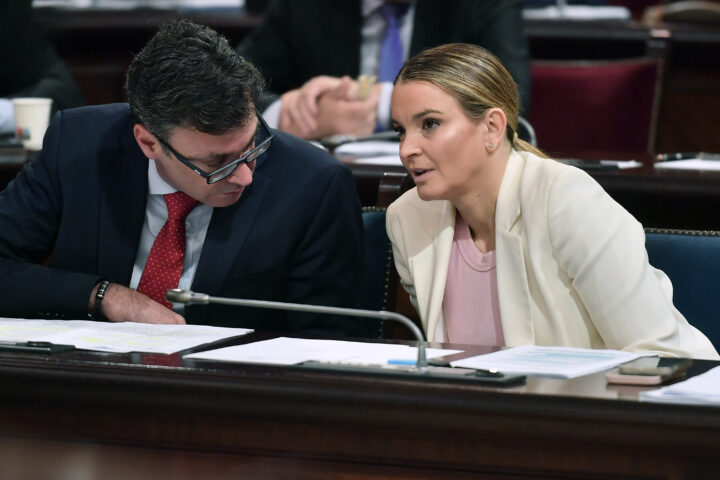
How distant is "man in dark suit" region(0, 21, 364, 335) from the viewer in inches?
82.5

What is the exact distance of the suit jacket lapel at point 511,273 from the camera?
2.11 m

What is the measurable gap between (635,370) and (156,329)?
802 millimetres

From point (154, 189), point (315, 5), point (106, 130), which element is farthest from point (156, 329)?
point (315, 5)

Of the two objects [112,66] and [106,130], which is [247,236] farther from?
[112,66]

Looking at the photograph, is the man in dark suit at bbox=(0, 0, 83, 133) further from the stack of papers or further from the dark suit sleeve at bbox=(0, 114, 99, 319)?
the stack of papers

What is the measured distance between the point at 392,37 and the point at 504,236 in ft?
5.61

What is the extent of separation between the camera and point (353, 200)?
231cm

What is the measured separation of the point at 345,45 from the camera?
147 inches

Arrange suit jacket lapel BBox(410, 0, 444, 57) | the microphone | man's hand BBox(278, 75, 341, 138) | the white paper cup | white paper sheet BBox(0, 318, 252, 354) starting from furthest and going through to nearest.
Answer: suit jacket lapel BBox(410, 0, 444, 57) → man's hand BBox(278, 75, 341, 138) → the white paper cup → white paper sheet BBox(0, 318, 252, 354) → the microphone

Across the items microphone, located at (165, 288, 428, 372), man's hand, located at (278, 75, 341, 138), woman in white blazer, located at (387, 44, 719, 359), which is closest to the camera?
microphone, located at (165, 288, 428, 372)

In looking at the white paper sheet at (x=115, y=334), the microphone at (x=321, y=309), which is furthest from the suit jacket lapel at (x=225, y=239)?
the microphone at (x=321, y=309)

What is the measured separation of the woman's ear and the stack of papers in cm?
82

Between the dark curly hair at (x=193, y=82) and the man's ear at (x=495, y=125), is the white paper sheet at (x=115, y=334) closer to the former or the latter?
the dark curly hair at (x=193, y=82)

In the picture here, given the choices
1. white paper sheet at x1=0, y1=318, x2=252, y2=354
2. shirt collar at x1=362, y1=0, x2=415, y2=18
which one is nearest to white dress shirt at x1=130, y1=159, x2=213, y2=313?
white paper sheet at x1=0, y1=318, x2=252, y2=354
